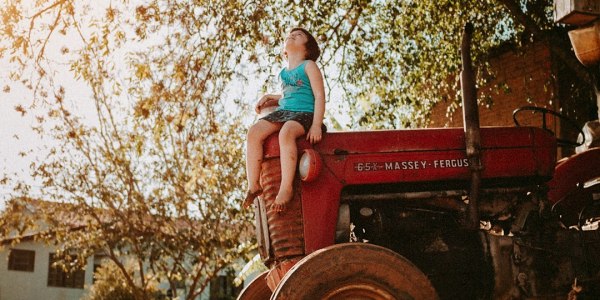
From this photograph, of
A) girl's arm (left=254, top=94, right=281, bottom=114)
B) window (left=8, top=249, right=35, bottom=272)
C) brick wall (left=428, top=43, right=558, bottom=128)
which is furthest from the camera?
window (left=8, top=249, right=35, bottom=272)

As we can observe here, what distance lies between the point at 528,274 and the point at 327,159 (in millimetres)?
1516

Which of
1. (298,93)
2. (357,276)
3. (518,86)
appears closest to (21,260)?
(518,86)

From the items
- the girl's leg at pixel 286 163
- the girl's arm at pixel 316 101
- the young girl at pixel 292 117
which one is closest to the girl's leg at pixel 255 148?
the young girl at pixel 292 117

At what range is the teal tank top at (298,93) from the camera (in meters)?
4.81

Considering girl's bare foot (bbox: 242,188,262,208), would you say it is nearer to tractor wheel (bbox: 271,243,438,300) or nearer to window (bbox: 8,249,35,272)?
tractor wheel (bbox: 271,243,438,300)

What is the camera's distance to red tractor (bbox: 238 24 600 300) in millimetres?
4547

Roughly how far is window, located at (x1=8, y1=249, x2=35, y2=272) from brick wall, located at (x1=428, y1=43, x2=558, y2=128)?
25.1 meters

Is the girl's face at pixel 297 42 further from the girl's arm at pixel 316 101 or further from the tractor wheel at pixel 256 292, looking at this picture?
the tractor wheel at pixel 256 292

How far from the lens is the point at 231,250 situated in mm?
19000

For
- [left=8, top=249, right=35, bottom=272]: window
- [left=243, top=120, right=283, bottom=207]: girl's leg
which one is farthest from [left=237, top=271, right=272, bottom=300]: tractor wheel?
[left=8, top=249, right=35, bottom=272]: window

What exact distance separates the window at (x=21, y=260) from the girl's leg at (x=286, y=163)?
1280 inches

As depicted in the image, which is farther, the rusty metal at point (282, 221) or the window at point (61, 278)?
the window at point (61, 278)

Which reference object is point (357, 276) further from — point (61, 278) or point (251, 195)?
point (61, 278)

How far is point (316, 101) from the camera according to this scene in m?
4.72
